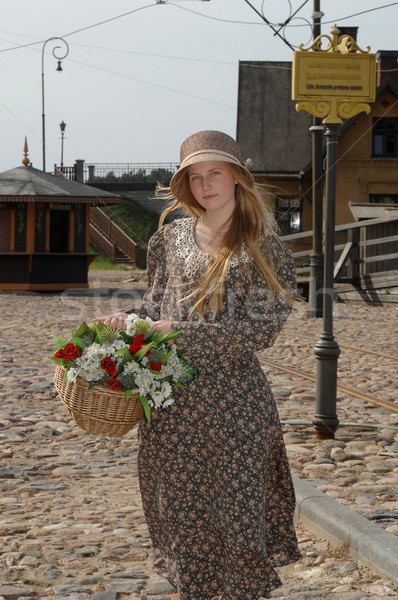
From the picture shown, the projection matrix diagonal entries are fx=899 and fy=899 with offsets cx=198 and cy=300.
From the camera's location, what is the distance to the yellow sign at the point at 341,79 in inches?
249

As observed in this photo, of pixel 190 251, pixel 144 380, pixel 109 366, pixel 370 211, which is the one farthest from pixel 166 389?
pixel 370 211

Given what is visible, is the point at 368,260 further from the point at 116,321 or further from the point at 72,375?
the point at 72,375

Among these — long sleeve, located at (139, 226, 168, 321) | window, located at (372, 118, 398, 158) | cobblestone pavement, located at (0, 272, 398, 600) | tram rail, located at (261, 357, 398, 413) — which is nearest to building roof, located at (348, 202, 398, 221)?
window, located at (372, 118, 398, 158)

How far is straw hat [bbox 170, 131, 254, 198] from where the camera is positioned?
3162 millimetres

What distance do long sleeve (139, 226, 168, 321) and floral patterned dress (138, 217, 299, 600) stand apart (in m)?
0.12

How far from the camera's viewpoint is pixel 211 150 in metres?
3.17

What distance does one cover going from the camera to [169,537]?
10.5 feet

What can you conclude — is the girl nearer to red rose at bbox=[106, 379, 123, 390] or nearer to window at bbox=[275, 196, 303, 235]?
red rose at bbox=[106, 379, 123, 390]

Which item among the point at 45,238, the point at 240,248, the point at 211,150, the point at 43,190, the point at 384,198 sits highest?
the point at 384,198

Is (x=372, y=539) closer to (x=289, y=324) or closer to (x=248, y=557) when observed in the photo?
(x=248, y=557)

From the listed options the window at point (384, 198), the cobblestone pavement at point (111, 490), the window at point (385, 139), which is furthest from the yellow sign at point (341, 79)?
the window at point (385, 139)

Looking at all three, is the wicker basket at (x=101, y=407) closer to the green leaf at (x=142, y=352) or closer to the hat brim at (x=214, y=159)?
the green leaf at (x=142, y=352)

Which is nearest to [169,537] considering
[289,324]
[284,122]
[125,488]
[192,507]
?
[192,507]

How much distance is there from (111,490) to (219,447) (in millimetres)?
2281
